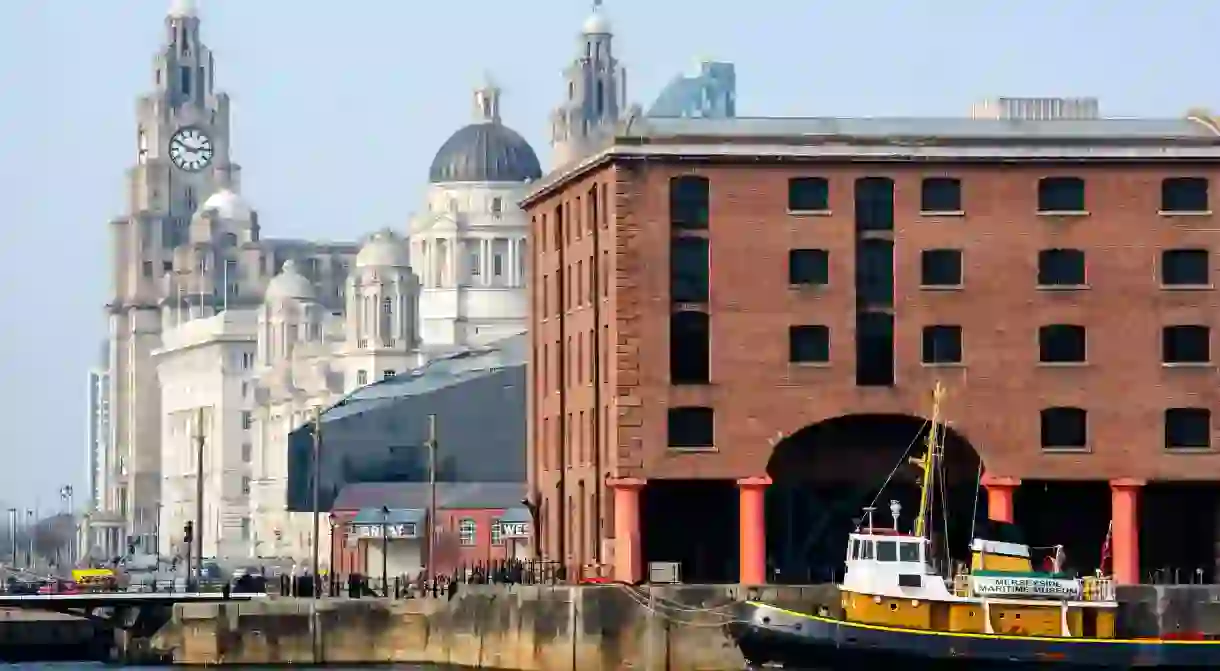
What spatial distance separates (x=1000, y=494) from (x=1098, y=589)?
14.1 m

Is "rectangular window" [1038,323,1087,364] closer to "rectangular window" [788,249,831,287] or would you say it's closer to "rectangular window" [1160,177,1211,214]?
"rectangular window" [1160,177,1211,214]

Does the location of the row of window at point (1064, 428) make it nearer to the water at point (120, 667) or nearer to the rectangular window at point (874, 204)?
the rectangular window at point (874, 204)

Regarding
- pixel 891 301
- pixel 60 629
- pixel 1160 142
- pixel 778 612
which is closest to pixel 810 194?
pixel 891 301

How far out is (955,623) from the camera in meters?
101

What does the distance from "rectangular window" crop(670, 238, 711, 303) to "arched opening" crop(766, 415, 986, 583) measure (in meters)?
6.42

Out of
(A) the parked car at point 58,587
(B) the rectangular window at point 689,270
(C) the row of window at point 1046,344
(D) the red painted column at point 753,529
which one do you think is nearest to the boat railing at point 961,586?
(D) the red painted column at point 753,529

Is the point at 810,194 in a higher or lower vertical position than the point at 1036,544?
higher

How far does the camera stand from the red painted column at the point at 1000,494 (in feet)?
386

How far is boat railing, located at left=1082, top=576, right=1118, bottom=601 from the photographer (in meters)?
104

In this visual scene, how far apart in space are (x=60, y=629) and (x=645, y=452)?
4298 centimetres

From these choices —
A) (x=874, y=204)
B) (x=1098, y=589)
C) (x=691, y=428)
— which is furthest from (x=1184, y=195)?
(x=1098, y=589)

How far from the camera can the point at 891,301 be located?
119 m

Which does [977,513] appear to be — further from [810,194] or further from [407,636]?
[407,636]

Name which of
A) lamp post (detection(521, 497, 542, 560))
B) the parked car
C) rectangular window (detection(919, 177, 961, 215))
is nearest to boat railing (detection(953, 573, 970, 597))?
rectangular window (detection(919, 177, 961, 215))
